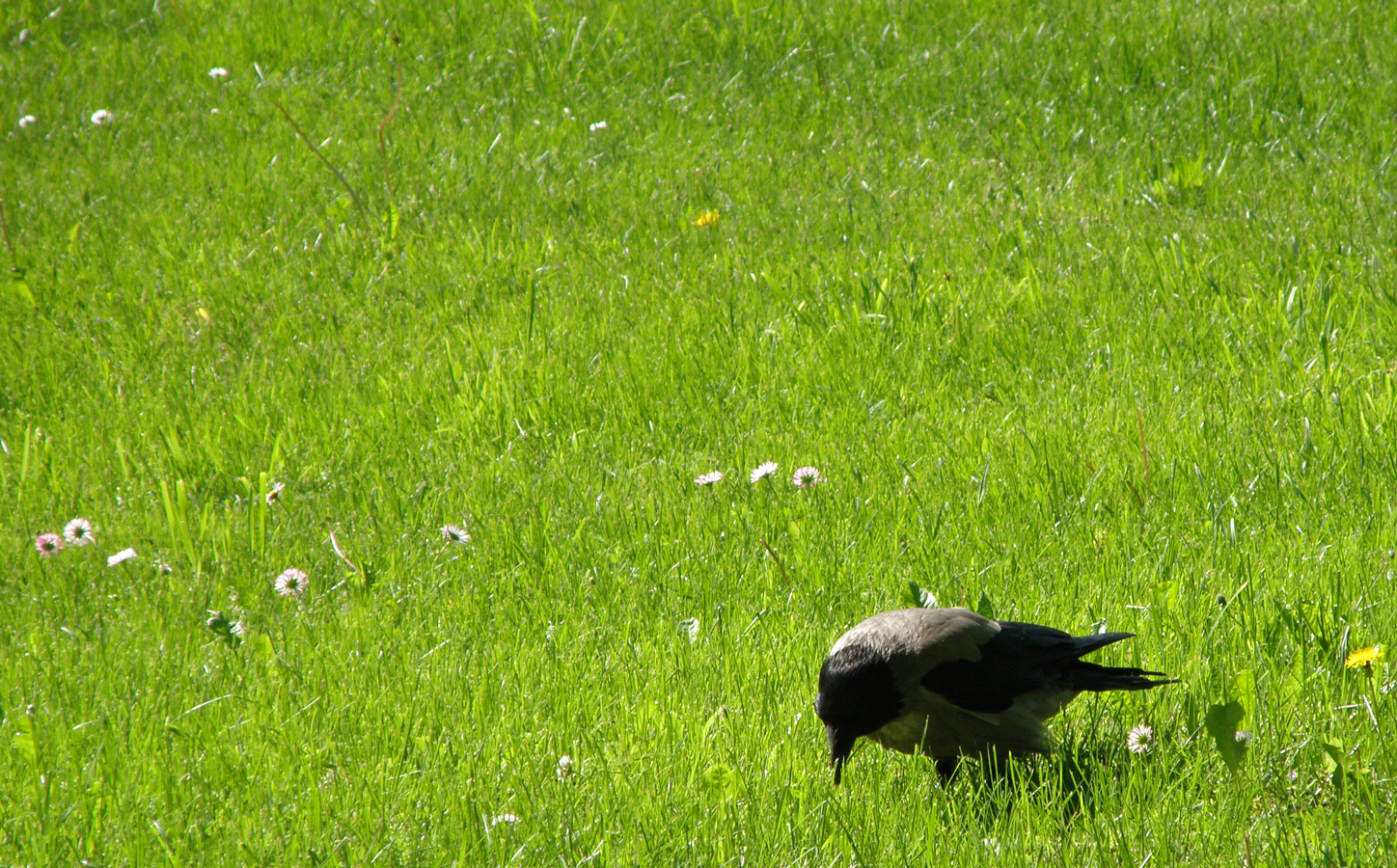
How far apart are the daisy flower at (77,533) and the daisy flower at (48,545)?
0.05 meters

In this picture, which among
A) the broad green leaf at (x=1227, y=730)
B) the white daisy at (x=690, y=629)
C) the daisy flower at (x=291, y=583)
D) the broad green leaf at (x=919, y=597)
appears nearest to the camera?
the broad green leaf at (x=1227, y=730)

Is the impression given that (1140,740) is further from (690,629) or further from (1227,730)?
(690,629)

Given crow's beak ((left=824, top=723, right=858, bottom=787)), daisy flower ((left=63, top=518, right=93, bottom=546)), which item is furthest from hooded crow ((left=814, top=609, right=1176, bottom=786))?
daisy flower ((left=63, top=518, right=93, bottom=546))

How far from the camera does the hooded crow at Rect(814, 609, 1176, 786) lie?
8.68 feet

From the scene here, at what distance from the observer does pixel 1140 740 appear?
2.68 metres

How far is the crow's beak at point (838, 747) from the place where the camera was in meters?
2.63

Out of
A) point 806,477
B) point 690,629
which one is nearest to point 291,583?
point 690,629

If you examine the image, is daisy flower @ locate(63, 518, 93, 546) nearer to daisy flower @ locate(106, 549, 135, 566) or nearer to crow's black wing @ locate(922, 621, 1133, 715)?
daisy flower @ locate(106, 549, 135, 566)

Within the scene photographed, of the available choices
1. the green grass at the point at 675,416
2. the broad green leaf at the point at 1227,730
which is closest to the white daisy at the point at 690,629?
the green grass at the point at 675,416

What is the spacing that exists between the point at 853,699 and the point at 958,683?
272 millimetres

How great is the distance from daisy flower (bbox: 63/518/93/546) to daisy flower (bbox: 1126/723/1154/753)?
3.05 meters

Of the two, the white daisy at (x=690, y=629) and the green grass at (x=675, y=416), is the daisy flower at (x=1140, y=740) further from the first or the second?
the white daisy at (x=690, y=629)

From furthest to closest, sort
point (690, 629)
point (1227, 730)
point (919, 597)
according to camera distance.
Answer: point (690, 629), point (919, 597), point (1227, 730)

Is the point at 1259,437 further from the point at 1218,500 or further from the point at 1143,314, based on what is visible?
the point at 1143,314
